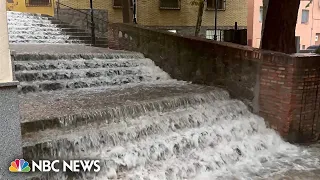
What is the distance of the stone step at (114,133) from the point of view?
3789mm

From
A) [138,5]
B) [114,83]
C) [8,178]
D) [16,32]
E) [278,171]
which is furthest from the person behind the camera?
[138,5]

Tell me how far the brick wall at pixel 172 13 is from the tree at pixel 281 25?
38.2 feet

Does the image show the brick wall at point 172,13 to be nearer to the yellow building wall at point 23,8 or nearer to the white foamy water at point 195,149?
the yellow building wall at point 23,8

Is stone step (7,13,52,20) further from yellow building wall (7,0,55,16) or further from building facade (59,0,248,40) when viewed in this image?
yellow building wall (7,0,55,16)

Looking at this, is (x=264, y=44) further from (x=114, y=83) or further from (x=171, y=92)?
(x=114, y=83)

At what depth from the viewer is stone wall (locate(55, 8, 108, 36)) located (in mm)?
14078

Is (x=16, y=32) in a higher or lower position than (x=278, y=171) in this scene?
higher

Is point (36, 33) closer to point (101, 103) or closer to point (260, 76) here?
point (101, 103)

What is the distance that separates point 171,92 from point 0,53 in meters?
3.82

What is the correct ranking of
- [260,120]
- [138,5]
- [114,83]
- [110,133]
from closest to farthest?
[110,133]
[260,120]
[114,83]
[138,5]

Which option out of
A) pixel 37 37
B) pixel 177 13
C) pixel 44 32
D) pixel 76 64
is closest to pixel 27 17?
pixel 44 32

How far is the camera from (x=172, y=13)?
750 inches

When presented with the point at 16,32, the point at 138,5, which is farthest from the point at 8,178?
the point at 138,5

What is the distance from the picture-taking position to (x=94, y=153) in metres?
4.09
